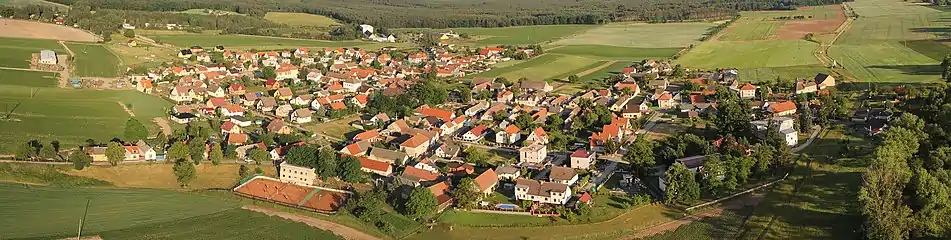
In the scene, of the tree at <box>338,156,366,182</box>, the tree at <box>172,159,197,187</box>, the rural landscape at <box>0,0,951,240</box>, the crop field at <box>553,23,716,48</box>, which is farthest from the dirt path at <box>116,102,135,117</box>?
the crop field at <box>553,23,716,48</box>

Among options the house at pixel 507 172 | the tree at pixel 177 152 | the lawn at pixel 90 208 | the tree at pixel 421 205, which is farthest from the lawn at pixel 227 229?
the house at pixel 507 172

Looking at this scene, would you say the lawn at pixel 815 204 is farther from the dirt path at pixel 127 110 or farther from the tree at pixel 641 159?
the dirt path at pixel 127 110

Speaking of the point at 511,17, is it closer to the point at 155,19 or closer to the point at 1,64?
the point at 155,19

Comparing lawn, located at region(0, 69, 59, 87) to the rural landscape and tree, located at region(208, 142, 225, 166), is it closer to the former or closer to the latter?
the rural landscape

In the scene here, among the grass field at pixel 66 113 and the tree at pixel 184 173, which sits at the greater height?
the grass field at pixel 66 113

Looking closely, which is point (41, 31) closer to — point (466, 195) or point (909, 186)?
point (466, 195)

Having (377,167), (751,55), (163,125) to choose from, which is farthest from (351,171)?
(751,55)
